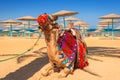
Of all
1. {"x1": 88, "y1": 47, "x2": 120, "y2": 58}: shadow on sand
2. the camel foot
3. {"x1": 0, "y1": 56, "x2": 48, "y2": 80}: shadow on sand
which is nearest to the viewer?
the camel foot

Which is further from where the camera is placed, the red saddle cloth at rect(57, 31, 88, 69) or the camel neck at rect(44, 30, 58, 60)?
the red saddle cloth at rect(57, 31, 88, 69)

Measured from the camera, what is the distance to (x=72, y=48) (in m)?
7.53

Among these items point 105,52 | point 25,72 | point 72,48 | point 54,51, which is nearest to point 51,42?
point 54,51

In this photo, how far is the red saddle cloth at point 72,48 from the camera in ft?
23.5

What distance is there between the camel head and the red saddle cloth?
71 cm

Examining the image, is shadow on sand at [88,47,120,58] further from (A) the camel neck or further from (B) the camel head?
(B) the camel head

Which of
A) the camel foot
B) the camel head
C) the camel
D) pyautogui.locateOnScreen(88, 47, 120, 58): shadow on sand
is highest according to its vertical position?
the camel head

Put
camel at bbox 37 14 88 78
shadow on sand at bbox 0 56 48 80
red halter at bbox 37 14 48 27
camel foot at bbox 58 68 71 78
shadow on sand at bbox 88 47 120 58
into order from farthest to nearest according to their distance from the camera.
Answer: shadow on sand at bbox 88 47 120 58, shadow on sand at bbox 0 56 48 80, camel foot at bbox 58 68 71 78, camel at bbox 37 14 88 78, red halter at bbox 37 14 48 27

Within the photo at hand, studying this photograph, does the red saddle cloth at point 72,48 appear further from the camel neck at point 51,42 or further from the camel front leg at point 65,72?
the camel neck at point 51,42

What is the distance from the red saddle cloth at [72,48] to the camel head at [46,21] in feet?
2.32

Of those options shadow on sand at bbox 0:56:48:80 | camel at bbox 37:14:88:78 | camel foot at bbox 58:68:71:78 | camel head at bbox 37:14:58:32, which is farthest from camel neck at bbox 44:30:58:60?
shadow on sand at bbox 0:56:48:80

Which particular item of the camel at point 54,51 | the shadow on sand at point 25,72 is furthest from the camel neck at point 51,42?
the shadow on sand at point 25,72

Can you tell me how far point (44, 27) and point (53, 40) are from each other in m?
0.47

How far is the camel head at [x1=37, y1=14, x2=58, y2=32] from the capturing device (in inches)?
243
